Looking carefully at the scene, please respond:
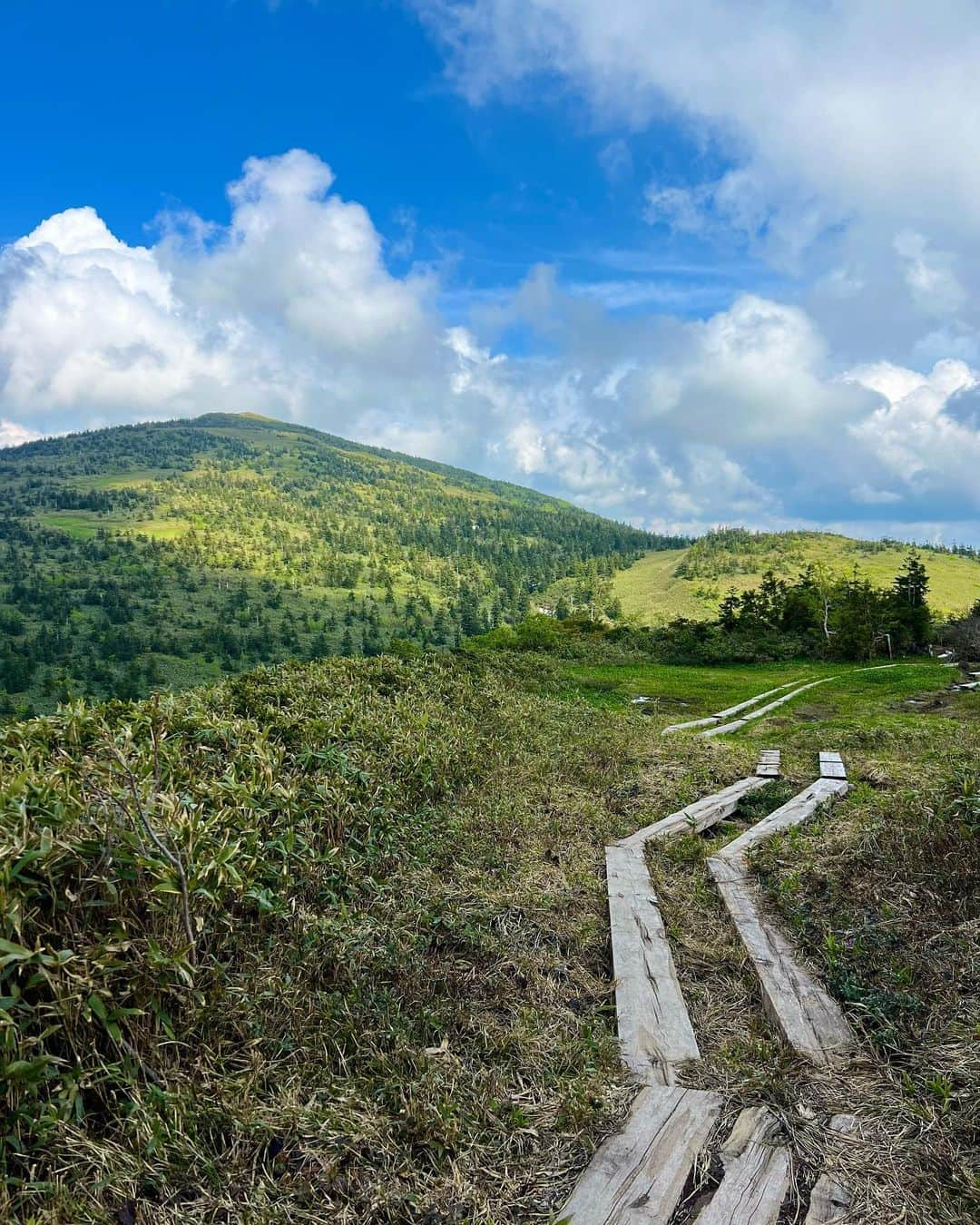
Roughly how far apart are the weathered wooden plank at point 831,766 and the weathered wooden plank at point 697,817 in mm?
1077

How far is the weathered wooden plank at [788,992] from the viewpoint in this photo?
3.83 meters

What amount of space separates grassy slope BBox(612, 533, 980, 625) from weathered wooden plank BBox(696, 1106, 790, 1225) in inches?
3990

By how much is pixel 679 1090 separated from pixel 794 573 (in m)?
126

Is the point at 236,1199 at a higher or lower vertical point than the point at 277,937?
lower

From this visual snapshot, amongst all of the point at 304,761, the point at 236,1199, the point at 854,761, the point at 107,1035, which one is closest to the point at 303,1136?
the point at 236,1199

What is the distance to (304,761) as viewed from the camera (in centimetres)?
646

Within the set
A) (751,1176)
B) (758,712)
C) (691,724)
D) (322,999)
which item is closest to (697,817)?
(751,1176)

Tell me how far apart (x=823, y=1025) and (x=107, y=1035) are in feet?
13.5

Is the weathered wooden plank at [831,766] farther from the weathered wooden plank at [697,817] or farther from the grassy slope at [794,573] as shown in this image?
the grassy slope at [794,573]

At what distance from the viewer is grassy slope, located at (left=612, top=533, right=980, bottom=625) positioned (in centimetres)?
10906

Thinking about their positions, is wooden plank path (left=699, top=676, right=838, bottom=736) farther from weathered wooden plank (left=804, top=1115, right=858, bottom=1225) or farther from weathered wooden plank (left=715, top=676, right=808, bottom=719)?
weathered wooden plank (left=804, top=1115, right=858, bottom=1225)

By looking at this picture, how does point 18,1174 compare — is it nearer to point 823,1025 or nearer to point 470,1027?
point 470,1027

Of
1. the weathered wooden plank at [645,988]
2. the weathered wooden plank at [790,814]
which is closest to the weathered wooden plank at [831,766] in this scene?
the weathered wooden plank at [790,814]

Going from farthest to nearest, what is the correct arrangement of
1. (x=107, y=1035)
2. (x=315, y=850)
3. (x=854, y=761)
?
(x=854, y=761), (x=315, y=850), (x=107, y=1035)
